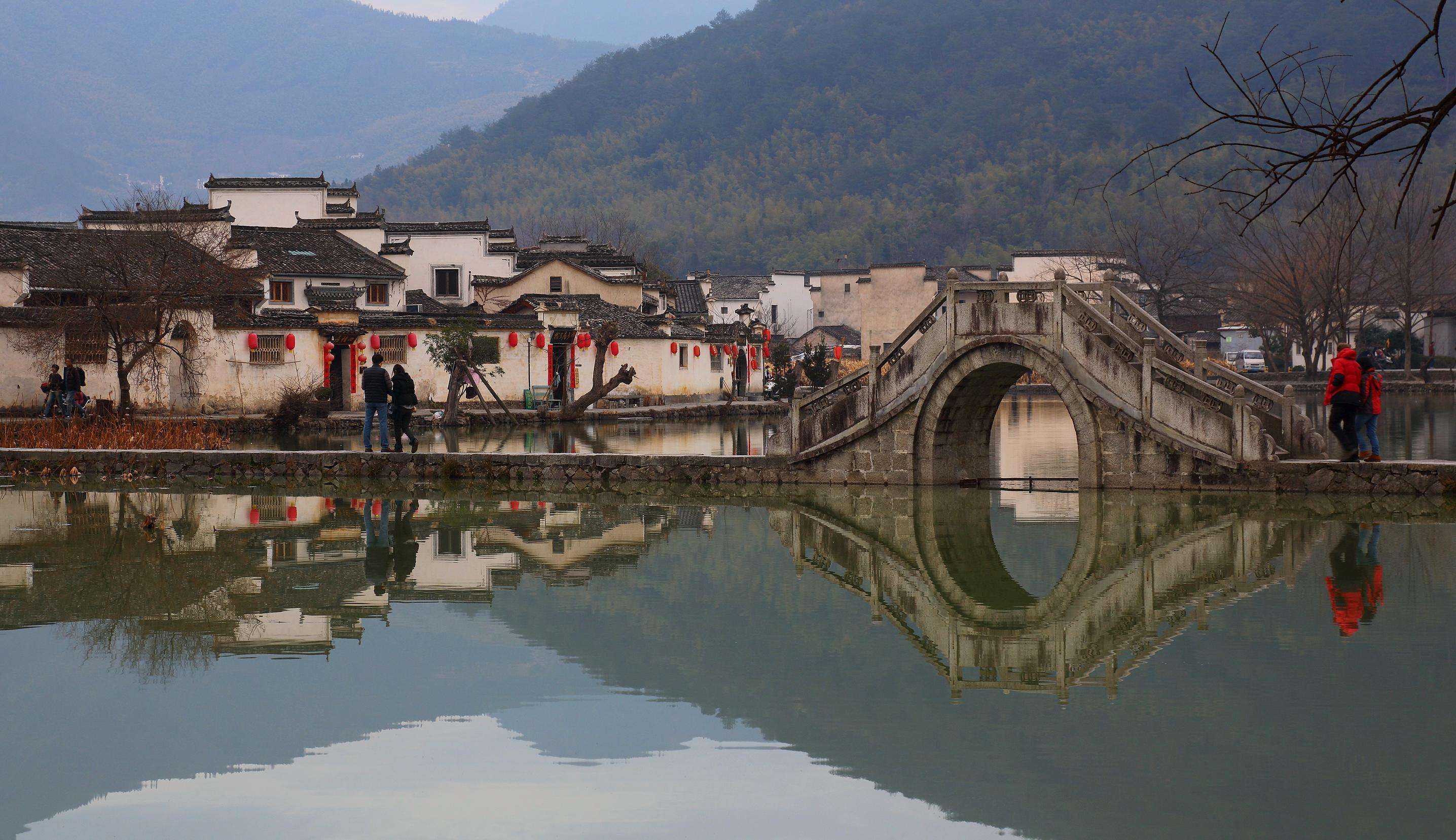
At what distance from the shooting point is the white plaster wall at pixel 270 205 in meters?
58.0

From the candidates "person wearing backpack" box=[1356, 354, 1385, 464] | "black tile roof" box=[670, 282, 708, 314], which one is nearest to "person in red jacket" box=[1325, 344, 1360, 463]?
"person wearing backpack" box=[1356, 354, 1385, 464]

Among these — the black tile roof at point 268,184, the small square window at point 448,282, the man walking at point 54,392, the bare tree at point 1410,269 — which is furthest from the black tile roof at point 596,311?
the bare tree at point 1410,269

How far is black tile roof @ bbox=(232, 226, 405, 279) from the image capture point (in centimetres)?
4694

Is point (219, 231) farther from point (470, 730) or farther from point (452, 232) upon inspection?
point (470, 730)

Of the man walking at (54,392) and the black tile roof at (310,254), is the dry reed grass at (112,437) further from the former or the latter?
the black tile roof at (310,254)

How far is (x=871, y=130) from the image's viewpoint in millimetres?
152500

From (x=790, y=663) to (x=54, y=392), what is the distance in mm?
28425

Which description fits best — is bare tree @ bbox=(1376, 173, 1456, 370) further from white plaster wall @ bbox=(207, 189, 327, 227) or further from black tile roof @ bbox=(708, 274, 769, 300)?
white plaster wall @ bbox=(207, 189, 327, 227)

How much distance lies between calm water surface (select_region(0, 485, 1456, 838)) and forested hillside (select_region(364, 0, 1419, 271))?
88717 mm

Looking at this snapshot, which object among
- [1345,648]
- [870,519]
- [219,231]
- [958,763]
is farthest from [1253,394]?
[219,231]

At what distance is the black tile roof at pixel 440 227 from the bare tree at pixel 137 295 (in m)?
19.3

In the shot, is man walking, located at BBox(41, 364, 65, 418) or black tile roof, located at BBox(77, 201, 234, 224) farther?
black tile roof, located at BBox(77, 201, 234, 224)

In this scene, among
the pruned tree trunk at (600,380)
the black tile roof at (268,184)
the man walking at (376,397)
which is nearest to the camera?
the man walking at (376,397)

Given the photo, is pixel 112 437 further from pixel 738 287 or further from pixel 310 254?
pixel 738 287
